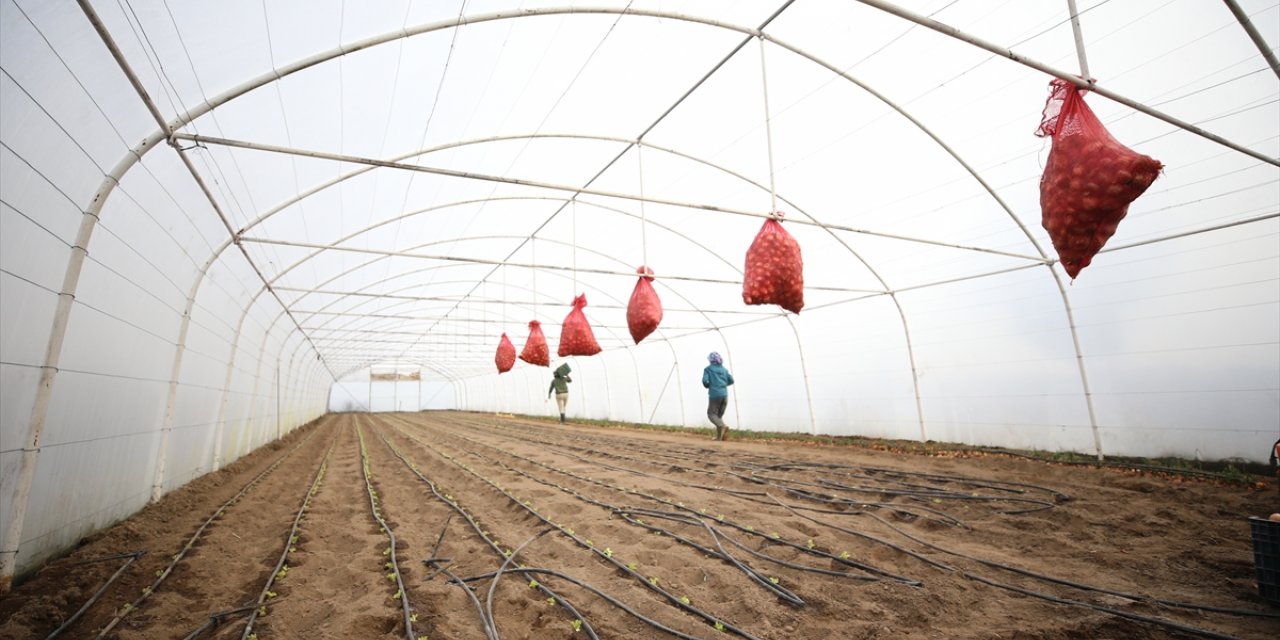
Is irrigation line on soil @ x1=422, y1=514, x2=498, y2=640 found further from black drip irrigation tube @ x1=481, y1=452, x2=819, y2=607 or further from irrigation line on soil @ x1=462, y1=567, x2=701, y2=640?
black drip irrigation tube @ x1=481, y1=452, x2=819, y2=607

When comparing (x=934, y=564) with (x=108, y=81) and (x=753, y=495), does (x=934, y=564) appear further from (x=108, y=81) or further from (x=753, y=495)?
(x=108, y=81)

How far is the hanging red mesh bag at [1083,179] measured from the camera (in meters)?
2.67

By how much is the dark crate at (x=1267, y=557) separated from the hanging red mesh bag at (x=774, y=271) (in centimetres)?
309

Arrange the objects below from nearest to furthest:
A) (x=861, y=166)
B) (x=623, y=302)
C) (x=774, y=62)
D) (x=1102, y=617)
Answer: (x=1102, y=617) → (x=774, y=62) → (x=861, y=166) → (x=623, y=302)

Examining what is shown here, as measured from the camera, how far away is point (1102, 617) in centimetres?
282

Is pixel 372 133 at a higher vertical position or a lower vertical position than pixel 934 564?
higher

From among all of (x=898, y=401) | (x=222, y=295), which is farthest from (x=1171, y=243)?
(x=222, y=295)

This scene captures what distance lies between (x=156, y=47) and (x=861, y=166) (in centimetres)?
756

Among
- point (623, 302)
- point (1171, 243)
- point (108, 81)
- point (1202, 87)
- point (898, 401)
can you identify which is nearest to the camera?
point (108, 81)

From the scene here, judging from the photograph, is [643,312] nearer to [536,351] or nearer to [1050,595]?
[536,351]

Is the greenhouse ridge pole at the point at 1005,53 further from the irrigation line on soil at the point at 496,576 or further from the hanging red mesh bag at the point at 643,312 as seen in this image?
the irrigation line on soil at the point at 496,576

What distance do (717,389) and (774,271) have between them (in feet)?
25.4

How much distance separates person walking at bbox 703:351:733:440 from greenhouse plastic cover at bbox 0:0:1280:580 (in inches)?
110

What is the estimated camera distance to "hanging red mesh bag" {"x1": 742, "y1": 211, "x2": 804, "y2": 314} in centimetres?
462
